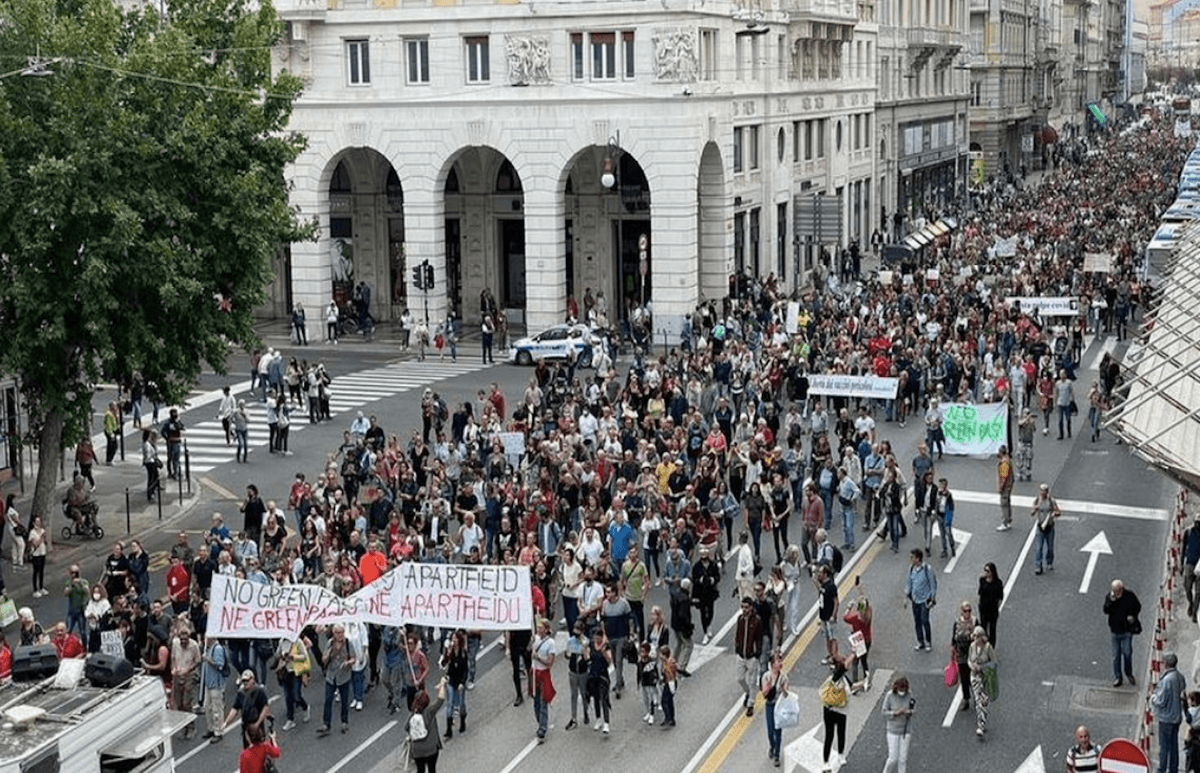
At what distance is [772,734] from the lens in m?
20.6

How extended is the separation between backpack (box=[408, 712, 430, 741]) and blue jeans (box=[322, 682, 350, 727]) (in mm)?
2660

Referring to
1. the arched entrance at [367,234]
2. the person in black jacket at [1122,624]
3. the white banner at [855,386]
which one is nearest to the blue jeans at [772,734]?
the person in black jacket at [1122,624]

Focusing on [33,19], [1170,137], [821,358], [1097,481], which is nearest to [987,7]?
[1170,137]

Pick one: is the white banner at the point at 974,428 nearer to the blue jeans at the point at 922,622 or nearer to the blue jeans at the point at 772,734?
the blue jeans at the point at 922,622

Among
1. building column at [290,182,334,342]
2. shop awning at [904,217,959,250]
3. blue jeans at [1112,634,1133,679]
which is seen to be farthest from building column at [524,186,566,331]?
blue jeans at [1112,634,1133,679]

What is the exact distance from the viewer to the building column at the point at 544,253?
193 feet

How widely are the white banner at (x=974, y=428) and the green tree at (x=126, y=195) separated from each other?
15.3 m

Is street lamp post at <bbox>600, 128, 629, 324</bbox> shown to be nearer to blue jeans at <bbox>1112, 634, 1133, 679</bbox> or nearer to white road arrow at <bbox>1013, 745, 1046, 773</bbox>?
blue jeans at <bbox>1112, 634, 1133, 679</bbox>

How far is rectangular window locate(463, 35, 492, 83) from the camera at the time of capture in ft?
192

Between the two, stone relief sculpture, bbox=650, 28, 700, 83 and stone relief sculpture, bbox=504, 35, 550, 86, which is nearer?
stone relief sculpture, bbox=650, 28, 700, 83

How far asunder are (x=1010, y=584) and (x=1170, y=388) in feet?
13.9

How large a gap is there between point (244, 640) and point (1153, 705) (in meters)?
12.5

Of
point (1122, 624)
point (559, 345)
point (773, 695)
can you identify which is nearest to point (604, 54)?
point (559, 345)

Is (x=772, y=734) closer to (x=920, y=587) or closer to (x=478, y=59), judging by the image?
(x=920, y=587)
